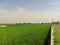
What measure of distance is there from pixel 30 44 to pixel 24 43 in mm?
406

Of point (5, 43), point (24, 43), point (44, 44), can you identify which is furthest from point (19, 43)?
point (44, 44)

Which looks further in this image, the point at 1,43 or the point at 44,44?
the point at 44,44

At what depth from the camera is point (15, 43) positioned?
10.5 meters

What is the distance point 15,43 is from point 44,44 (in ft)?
6.74

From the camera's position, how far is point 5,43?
33.2 feet

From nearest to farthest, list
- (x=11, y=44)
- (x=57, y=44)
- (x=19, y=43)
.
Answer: (x=11, y=44) → (x=19, y=43) → (x=57, y=44)

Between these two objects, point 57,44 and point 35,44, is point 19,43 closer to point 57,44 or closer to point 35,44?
point 35,44

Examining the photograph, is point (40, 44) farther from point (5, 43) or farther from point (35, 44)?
point (5, 43)

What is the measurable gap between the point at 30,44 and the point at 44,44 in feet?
3.64

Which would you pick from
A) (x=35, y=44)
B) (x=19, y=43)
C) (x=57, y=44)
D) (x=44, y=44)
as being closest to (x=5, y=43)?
(x=19, y=43)

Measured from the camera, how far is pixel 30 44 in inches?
419

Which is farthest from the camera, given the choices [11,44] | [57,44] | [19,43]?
[57,44]

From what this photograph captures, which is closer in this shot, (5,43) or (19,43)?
(5,43)

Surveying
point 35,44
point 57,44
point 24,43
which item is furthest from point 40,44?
point 57,44
